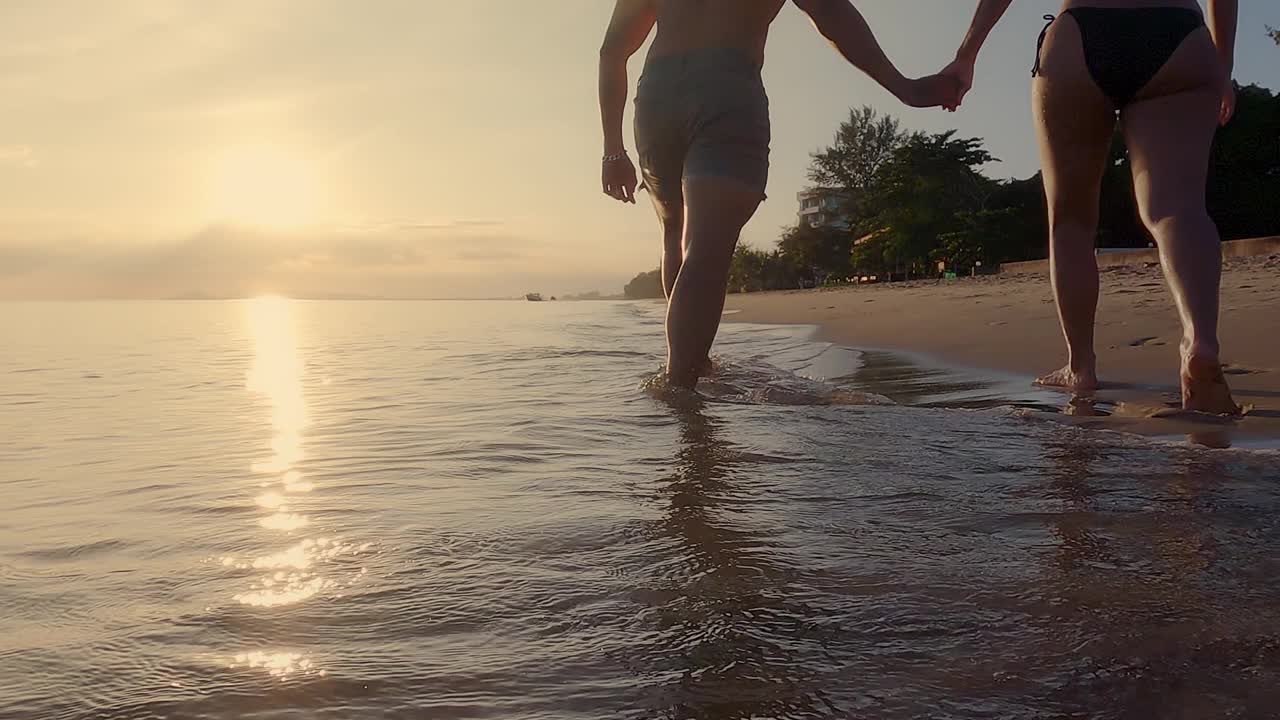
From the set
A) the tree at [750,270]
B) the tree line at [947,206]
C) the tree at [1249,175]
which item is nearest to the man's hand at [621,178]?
the tree line at [947,206]

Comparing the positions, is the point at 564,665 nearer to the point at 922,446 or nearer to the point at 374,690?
the point at 374,690

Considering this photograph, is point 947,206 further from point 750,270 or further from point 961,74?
point 961,74

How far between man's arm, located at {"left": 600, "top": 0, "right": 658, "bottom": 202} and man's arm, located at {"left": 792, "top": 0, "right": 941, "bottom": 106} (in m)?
0.66

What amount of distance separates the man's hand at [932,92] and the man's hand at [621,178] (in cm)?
119

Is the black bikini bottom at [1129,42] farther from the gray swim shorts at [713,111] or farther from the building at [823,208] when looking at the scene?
the building at [823,208]

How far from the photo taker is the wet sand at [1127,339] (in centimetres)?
293

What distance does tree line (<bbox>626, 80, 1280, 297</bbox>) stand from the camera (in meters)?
32.6

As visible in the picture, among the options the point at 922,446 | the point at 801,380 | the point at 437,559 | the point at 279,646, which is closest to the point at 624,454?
the point at 922,446

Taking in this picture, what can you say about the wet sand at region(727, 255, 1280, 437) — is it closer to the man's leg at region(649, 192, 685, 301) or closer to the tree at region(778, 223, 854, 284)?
the man's leg at region(649, 192, 685, 301)

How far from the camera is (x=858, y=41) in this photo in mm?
3785

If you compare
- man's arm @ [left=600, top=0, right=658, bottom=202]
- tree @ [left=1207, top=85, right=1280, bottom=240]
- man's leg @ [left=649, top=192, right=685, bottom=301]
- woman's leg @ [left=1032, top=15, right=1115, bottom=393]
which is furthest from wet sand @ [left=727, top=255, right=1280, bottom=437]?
tree @ [left=1207, top=85, right=1280, bottom=240]

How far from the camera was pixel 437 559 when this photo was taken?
1.42 metres

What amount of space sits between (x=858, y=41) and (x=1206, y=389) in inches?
73.3

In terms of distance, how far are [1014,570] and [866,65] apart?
295cm
